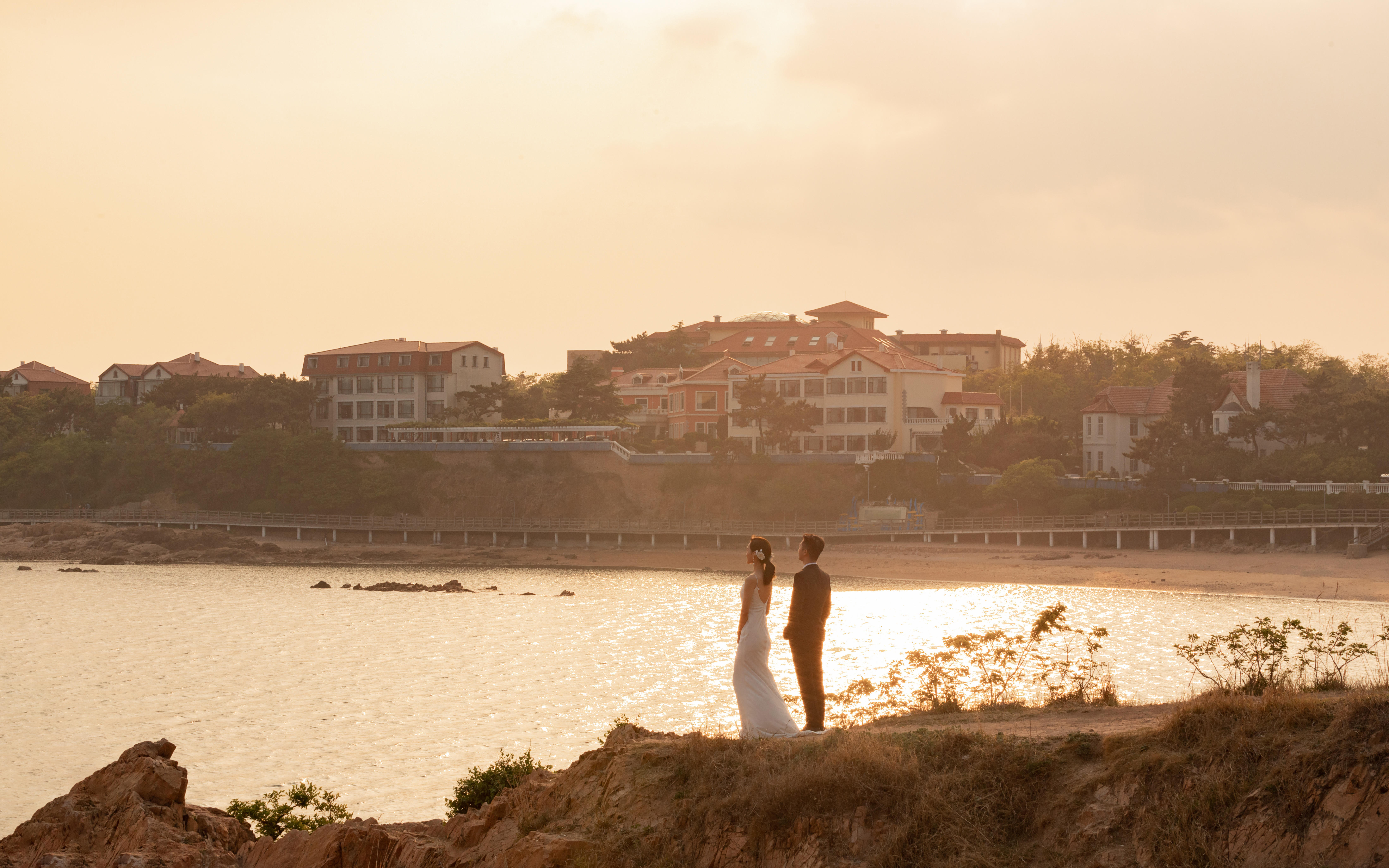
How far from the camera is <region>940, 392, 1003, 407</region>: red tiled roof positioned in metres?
80.5

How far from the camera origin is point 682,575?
6481 cm

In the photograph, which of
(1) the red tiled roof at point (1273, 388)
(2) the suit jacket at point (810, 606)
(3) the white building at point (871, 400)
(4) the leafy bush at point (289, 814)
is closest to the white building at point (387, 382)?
(3) the white building at point (871, 400)

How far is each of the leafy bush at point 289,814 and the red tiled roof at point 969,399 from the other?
216ft

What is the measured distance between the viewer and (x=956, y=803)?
9.14 meters

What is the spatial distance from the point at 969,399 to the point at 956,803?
73.4m

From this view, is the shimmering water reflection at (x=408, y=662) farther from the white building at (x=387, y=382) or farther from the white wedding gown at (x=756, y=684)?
the white building at (x=387, y=382)

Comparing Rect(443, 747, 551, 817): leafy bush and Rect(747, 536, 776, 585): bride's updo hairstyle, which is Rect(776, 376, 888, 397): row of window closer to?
Rect(443, 747, 551, 817): leafy bush

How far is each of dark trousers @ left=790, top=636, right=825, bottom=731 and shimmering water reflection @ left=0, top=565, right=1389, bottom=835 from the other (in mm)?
10938

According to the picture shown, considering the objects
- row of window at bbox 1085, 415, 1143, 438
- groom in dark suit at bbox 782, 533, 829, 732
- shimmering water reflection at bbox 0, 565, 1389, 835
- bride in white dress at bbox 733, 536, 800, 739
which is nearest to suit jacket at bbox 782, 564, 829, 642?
groom in dark suit at bbox 782, 533, 829, 732

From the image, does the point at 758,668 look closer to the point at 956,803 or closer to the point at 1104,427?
the point at 956,803

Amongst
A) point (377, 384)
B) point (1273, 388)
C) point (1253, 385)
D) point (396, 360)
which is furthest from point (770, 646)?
point (377, 384)

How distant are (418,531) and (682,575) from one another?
73.8 feet

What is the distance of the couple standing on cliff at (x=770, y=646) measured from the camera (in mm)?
11367

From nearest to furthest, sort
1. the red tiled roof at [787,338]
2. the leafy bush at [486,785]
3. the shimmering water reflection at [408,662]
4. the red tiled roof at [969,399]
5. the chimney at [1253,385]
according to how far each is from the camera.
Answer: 1. the leafy bush at [486,785]
2. the shimmering water reflection at [408,662]
3. the chimney at [1253,385]
4. the red tiled roof at [969,399]
5. the red tiled roof at [787,338]
